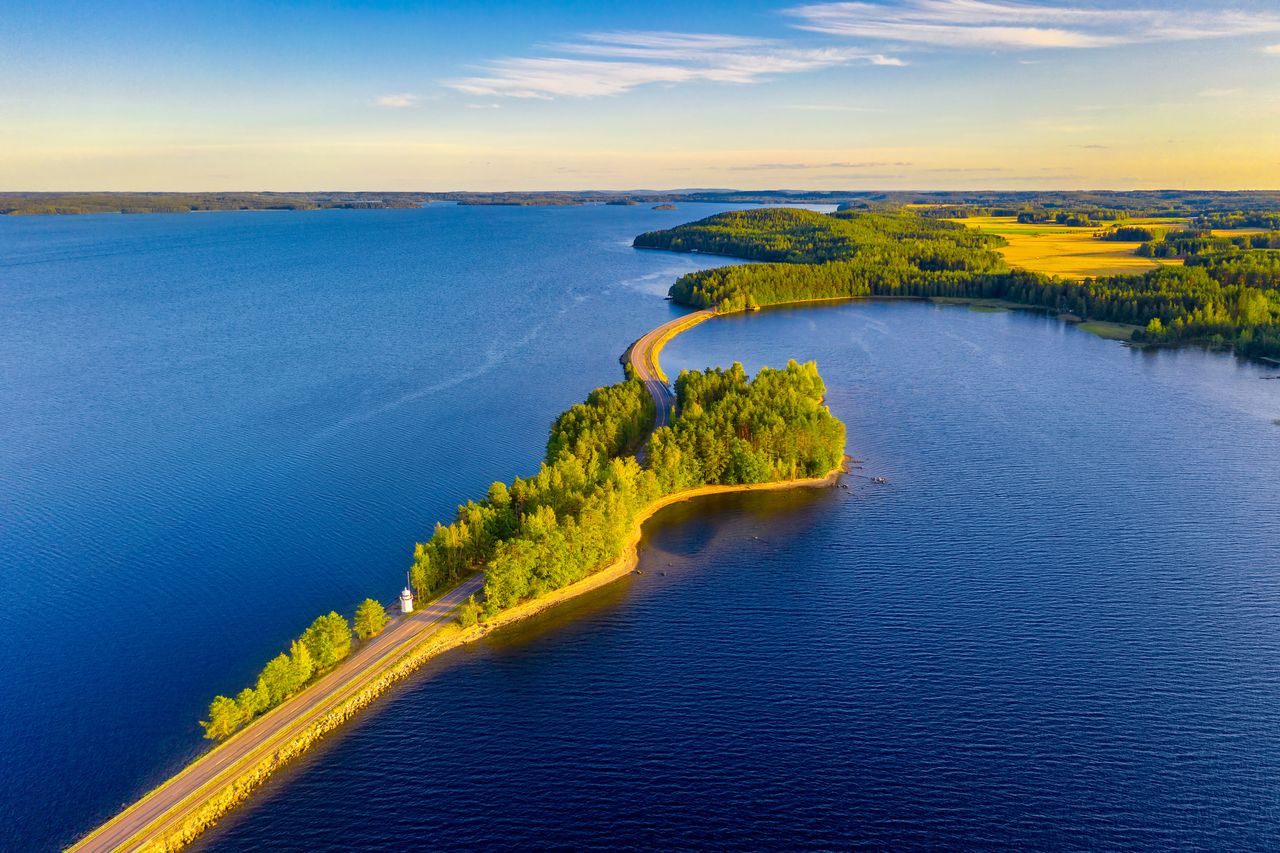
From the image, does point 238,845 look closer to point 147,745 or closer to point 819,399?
point 147,745

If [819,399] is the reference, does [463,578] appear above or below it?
below

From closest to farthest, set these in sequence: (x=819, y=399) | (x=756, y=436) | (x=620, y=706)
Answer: (x=620, y=706), (x=756, y=436), (x=819, y=399)

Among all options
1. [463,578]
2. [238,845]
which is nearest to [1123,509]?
[463,578]

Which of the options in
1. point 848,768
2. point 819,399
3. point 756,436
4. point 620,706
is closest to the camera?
point 848,768

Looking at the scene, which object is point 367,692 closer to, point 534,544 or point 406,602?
point 406,602

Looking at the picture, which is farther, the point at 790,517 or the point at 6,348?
the point at 6,348

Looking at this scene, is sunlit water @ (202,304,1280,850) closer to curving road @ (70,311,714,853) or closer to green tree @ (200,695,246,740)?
curving road @ (70,311,714,853)

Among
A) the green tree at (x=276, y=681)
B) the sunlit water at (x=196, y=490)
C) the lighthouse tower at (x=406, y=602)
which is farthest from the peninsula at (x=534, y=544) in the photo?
the sunlit water at (x=196, y=490)

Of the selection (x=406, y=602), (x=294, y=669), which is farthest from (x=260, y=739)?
(x=406, y=602)
